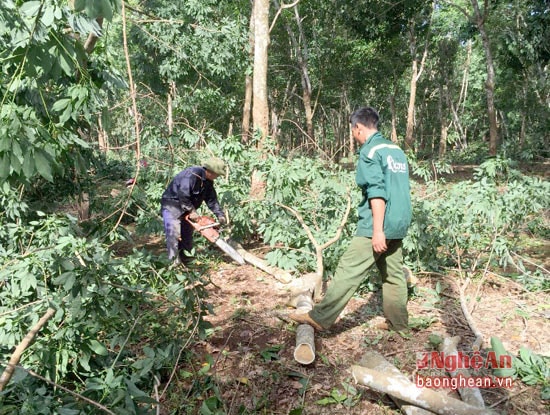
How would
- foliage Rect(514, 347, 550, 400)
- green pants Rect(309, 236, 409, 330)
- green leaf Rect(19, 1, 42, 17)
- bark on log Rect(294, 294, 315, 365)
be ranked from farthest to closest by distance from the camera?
green pants Rect(309, 236, 409, 330) → bark on log Rect(294, 294, 315, 365) → foliage Rect(514, 347, 550, 400) → green leaf Rect(19, 1, 42, 17)

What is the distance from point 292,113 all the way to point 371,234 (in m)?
24.2

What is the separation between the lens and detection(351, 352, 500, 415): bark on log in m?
2.11

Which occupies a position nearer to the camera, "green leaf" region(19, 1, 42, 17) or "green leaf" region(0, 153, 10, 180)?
"green leaf" region(19, 1, 42, 17)

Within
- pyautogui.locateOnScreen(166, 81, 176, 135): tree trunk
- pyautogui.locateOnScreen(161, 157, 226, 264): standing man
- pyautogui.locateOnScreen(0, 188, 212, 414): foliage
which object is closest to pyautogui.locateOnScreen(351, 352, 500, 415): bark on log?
pyautogui.locateOnScreen(0, 188, 212, 414): foliage

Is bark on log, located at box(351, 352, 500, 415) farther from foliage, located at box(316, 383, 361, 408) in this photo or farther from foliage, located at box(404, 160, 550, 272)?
foliage, located at box(404, 160, 550, 272)

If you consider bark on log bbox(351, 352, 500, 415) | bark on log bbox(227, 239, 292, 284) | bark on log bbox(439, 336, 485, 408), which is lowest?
bark on log bbox(227, 239, 292, 284)

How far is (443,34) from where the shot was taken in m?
18.5

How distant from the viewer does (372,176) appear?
2.98 metres

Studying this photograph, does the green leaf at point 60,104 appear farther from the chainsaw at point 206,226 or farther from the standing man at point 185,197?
the chainsaw at point 206,226

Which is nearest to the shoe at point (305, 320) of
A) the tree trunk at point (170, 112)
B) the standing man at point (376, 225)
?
the standing man at point (376, 225)

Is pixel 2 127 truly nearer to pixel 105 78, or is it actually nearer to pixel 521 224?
pixel 105 78

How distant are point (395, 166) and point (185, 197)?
2.58 meters

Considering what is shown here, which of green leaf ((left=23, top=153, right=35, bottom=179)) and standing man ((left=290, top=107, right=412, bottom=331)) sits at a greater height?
green leaf ((left=23, top=153, right=35, bottom=179))

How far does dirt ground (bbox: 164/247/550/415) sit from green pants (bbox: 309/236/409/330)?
0.74ft
